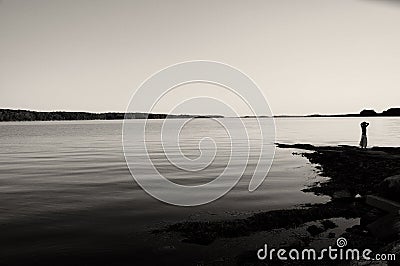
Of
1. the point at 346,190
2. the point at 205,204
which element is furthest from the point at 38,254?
the point at 346,190

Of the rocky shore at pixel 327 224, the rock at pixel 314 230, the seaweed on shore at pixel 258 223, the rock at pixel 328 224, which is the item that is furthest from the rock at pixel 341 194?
the rock at pixel 314 230

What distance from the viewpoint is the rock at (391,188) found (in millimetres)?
15219

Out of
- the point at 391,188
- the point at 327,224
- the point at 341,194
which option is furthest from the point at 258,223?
the point at 341,194

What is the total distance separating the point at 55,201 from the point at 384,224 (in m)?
16.2

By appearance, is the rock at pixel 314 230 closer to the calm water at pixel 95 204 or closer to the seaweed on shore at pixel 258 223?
the seaweed on shore at pixel 258 223

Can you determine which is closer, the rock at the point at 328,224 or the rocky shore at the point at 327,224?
the rocky shore at the point at 327,224

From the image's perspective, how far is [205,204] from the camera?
19734mm

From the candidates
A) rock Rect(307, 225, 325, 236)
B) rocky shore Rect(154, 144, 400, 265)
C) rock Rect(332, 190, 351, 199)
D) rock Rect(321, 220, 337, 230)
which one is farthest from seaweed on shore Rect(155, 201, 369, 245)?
rock Rect(332, 190, 351, 199)

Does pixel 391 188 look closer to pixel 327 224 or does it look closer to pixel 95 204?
pixel 327 224

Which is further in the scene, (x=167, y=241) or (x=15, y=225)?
(x=15, y=225)

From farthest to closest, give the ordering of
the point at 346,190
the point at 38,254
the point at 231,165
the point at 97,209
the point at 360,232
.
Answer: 1. the point at 231,165
2. the point at 346,190
3. the point at 97,209
4. the point at 360,232
5. the point at 38,254

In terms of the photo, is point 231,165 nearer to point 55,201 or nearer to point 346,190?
point 346,190

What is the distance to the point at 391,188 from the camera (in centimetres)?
1559

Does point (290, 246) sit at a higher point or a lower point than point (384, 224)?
lower
